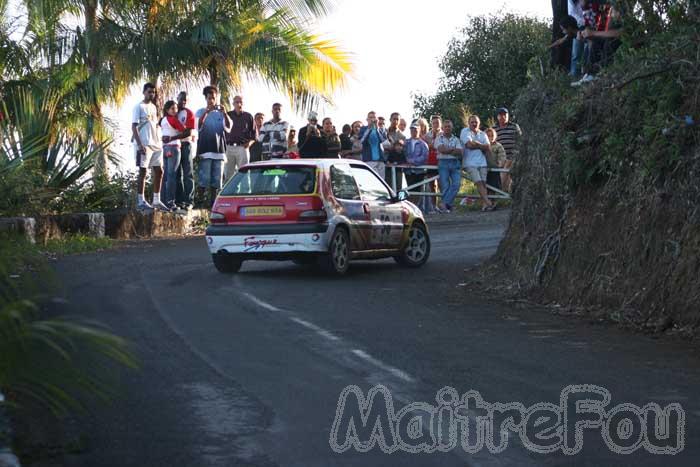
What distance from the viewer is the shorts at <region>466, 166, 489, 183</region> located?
94.0 ft

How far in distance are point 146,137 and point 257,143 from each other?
3669 millimetres

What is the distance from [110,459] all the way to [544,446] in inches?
87.6

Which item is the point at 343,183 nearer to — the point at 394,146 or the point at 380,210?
the point at 380,210

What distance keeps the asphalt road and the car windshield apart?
1129 mm

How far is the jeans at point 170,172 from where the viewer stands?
23.5 metres

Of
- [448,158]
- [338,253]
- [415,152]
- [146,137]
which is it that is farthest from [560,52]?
[415,152]

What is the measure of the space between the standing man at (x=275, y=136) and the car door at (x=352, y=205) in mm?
7507

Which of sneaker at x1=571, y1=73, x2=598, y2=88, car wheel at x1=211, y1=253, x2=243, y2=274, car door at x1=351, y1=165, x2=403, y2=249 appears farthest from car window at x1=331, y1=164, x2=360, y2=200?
sneaker at x1=571, y1=73, x2=598, y2=88

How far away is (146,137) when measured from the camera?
22.8 meters

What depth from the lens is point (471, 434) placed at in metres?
7.10

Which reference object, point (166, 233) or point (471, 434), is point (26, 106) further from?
point (471, 434)

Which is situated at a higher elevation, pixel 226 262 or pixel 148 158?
pixel 148 158

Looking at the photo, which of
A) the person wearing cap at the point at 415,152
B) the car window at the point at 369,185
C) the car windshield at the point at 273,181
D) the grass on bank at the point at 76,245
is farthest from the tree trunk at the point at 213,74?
the car windshield at the point at 273,181

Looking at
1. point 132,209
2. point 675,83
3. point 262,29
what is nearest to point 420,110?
point 262,29
